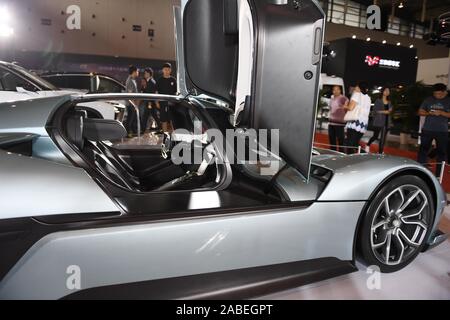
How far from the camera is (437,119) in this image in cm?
480

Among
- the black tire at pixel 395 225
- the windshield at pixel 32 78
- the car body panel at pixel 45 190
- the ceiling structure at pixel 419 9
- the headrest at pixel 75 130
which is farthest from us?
the ceiling structure at pixel 419 9

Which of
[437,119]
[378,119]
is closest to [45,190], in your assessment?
[437,119]

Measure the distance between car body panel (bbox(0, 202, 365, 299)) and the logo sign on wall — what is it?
14.1 m

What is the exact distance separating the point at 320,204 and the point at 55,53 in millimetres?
13508

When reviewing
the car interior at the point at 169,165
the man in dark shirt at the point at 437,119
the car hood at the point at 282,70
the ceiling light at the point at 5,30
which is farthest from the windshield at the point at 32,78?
the ceiling light at the point at 5,30

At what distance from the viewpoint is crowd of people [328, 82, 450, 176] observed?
477 centimetres

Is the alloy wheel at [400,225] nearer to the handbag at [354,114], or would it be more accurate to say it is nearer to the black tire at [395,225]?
the black tire at [395,225]

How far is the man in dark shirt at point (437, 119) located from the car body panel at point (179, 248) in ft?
11.9

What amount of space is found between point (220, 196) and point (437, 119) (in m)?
4.23

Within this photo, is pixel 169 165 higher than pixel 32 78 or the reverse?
the reverse

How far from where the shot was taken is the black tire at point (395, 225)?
198cm

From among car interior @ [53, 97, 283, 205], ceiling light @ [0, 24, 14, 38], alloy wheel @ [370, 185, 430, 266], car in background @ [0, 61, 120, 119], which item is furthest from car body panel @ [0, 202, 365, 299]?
ceiling light @ [0, 24, 14, 38]

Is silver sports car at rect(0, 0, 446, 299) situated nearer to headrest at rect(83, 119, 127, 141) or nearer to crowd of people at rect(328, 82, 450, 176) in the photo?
headrest at rect(83, 119, 127, 141)

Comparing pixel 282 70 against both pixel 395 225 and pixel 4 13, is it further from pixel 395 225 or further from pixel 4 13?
pixel 4 13
